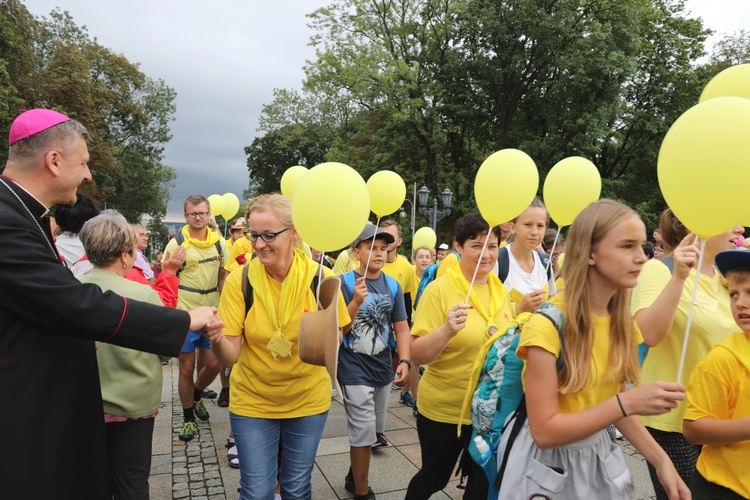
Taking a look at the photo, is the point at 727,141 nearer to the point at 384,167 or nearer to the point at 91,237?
the point at 91,237

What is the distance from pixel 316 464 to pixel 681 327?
3.09m

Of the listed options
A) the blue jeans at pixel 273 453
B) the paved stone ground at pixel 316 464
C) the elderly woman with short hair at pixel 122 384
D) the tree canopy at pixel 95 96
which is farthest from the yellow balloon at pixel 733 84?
the tree canopy at pixel 95 96

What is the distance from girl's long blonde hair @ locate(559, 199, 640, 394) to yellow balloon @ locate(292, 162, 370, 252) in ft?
3.93

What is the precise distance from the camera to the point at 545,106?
2059 centimetres

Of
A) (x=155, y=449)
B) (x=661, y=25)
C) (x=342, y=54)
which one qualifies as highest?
(x=661, y=25)

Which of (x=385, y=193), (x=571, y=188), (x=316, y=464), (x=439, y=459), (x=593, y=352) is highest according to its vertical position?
(x=571, y=188)

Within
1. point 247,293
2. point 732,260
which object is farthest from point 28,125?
point 732,260

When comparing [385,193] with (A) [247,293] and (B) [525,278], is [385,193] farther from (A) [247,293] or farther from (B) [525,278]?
(A) [247,293]

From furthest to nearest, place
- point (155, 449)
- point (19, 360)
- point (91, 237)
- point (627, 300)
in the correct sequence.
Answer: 1. point (155, 449)
2. point (91, 237)
3. point (627, 300)
4. point (19, 360)

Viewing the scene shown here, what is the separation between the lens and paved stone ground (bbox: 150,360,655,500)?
12.4ft

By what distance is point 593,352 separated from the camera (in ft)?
6.35

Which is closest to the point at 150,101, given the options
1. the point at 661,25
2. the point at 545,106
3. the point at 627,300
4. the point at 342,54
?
the point at 342,54

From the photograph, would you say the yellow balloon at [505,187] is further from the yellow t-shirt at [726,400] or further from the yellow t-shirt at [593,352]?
the yellow t-shirt at [726,400]

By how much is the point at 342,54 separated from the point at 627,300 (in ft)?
80.0
